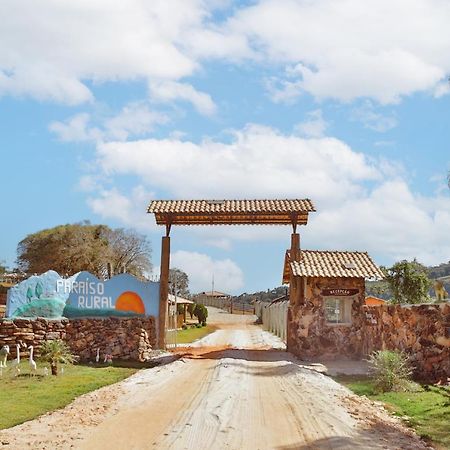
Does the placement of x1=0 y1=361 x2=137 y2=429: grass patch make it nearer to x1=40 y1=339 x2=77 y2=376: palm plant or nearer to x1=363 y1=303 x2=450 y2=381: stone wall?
x1=40 y1=339 x2=77 y2=376: palm plant

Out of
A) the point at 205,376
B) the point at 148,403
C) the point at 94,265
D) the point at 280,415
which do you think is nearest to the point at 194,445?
the point at 280,415

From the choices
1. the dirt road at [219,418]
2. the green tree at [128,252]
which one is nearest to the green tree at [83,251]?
the green tree at [128,252]

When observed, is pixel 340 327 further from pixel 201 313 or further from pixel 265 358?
pixel 201 313

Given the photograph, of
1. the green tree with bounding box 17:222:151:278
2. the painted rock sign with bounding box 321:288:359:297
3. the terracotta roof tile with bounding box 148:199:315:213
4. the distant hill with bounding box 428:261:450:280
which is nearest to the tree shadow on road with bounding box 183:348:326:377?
the painted rock sign with bounding box 321:288:359:297

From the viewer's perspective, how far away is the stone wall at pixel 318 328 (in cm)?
2681

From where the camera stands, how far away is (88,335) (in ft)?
81.0

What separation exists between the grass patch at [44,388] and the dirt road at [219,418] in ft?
1.81

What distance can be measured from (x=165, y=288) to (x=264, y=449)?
1840 centimetres

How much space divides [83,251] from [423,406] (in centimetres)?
5052

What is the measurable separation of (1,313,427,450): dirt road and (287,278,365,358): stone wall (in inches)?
296

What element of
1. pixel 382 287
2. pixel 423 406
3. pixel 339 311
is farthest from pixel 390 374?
pixel 382 287

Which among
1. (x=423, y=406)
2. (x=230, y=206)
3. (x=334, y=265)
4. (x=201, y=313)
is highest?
(x=230, y=206)

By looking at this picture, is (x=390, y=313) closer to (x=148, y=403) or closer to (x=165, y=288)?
(x=165, y=288)

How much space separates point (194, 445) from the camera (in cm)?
970
